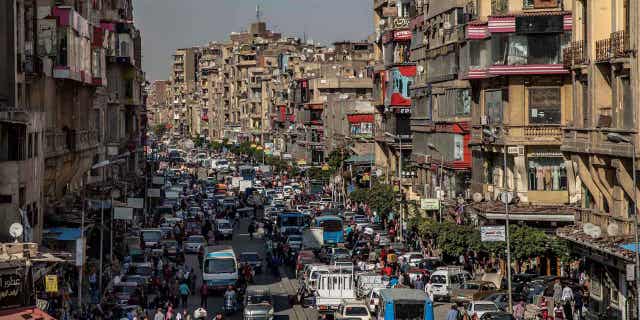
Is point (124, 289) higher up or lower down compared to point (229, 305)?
higher up

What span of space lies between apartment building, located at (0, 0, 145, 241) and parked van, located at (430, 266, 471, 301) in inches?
584

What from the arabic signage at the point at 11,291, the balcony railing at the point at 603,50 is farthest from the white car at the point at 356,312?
the arabic signage at the point at 11,291

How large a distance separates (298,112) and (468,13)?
106983 mm

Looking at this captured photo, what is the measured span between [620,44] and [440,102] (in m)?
38.7

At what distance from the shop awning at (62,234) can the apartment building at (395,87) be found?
42.6 m

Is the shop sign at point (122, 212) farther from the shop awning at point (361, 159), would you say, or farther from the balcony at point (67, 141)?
the shop awning at point (361, 159)

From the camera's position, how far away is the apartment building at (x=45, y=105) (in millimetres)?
42500

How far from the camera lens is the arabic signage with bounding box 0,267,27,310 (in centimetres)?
3070

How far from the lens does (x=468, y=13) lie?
70.2 m

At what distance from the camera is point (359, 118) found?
430 ft

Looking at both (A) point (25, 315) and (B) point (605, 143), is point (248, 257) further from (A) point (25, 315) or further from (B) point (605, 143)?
(A) point (25, 315)

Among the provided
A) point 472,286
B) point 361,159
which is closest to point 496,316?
point 472,286

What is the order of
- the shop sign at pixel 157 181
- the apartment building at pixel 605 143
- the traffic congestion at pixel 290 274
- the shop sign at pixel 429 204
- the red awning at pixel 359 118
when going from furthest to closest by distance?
the red awning at pixel 359 118 < the shop sign at pixel 157 181 < the shop sign at pixel 429 204 < the traffic congestion at pixel 290 274 < the apartment building at pixel 605 143

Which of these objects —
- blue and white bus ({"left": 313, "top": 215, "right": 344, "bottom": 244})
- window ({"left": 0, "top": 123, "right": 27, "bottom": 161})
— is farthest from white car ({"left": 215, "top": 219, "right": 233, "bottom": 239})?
window ({"left": 0, "top": 123, "right": 27, "bottom": 161})
